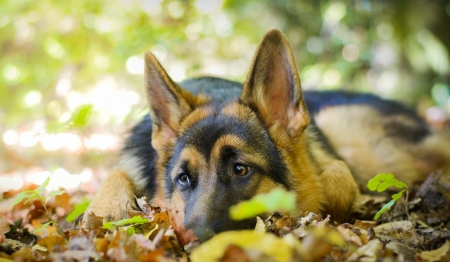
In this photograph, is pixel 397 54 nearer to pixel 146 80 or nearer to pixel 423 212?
pixel 423 212

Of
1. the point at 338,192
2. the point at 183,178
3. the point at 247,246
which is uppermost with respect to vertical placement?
the point at 247,246

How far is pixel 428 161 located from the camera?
5.57 m

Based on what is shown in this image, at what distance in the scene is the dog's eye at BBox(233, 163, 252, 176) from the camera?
325 cm

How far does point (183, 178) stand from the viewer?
348cm

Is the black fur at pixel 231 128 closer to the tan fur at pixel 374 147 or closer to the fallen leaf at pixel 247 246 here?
the tan fur at pixel 374 147

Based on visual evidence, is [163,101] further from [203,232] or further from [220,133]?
[203,232]

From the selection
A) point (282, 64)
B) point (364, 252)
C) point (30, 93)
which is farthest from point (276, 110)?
point (30, 93)

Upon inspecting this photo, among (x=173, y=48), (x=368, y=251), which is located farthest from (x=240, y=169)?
(x=173, y=48)

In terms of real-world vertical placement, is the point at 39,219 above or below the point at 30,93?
below

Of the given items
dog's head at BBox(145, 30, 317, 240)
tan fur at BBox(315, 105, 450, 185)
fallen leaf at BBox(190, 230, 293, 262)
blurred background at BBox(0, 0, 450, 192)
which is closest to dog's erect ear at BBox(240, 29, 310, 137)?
dog's head at BBox(145, 30, 317, 240)

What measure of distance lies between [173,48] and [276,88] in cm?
485

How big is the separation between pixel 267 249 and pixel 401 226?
5.99 feet

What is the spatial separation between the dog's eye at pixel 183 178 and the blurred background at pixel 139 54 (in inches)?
102

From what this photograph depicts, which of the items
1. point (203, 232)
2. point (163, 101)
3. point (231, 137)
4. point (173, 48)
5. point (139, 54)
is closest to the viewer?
point (203, 232)
